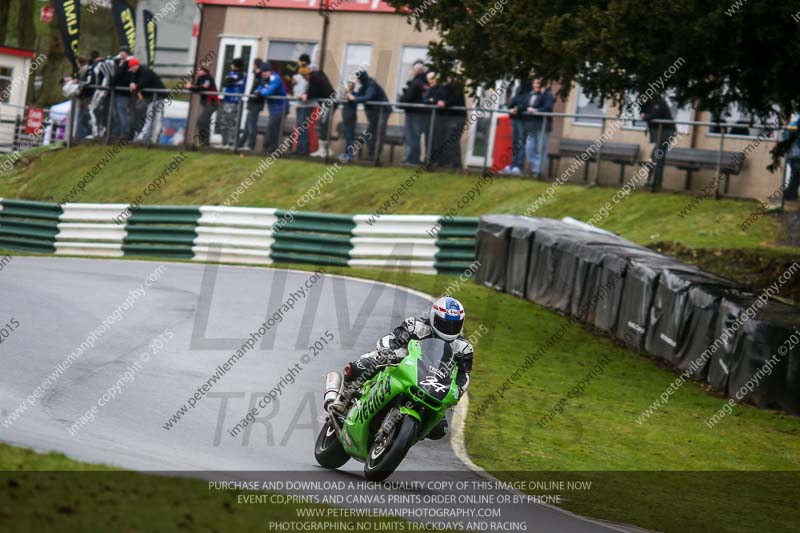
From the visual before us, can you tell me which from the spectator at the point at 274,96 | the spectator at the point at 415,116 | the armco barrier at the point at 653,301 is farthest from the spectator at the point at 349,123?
the armco barrier at the point at 653,301

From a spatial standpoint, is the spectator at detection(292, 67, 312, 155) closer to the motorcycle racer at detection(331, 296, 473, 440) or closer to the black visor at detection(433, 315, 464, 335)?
the motorcycle racer at detection(331, 296, 473, 440)

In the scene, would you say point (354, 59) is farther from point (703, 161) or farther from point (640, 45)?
point (640, 45)

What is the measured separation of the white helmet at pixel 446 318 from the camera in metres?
10.2

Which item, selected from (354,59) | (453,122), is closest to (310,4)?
(354,59)

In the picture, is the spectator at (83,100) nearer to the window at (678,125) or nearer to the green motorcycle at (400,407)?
the window at (678,125)

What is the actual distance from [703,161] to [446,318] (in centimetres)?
1538

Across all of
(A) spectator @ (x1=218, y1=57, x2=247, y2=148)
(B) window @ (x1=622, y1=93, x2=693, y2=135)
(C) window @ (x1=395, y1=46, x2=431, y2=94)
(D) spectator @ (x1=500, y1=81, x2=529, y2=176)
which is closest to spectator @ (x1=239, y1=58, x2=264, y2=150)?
(A) spectator @ (x1=218, y1=57, x2=247, y2=148)

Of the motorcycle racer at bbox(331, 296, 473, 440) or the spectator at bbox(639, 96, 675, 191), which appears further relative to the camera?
the spectator at bbox(639, 96, 675, 191)

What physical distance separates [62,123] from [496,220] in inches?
749

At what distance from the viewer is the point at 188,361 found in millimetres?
14945

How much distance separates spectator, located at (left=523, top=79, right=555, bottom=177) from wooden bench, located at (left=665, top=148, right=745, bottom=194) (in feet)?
8.61

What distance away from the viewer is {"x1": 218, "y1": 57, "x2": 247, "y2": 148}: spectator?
2950 cm

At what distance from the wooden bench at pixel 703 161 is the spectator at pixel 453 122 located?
4397mm

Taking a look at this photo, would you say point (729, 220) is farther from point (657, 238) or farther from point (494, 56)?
point (494, 56)
